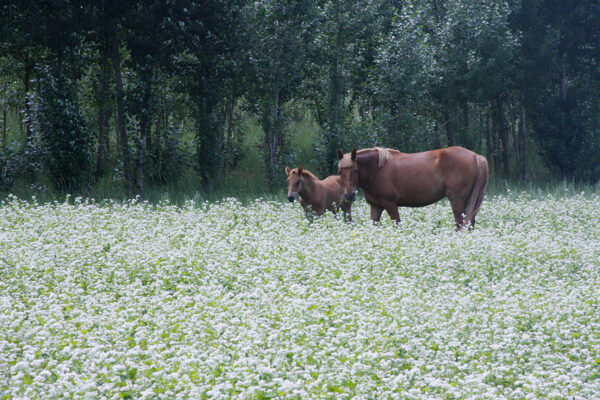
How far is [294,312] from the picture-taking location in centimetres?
826

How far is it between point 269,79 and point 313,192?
34.5ft

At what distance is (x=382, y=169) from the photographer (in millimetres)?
15609

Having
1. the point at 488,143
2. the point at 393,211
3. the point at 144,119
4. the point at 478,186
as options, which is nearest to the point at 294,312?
the point at 393,211

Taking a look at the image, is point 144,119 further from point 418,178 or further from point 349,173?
point 418,178

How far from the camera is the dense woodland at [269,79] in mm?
22766

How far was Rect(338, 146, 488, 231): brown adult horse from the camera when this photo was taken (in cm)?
1512

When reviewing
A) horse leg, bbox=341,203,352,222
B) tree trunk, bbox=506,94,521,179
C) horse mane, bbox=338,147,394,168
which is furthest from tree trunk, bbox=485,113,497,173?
horse mane, bbox=338,147,394,168

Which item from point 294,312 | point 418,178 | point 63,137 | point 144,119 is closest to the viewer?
point 294,312

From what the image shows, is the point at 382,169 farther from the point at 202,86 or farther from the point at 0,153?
the point at 0,153

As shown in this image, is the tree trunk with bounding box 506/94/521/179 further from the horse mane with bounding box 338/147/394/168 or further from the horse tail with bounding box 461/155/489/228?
the horse mane with bounding box 338/147/394/168

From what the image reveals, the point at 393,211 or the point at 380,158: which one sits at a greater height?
the point at 380,158

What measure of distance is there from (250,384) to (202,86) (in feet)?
62.5

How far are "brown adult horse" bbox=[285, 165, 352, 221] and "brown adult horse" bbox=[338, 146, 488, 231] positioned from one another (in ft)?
2.10

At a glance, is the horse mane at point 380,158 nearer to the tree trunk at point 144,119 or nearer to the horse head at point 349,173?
the horse head at point 349,173
